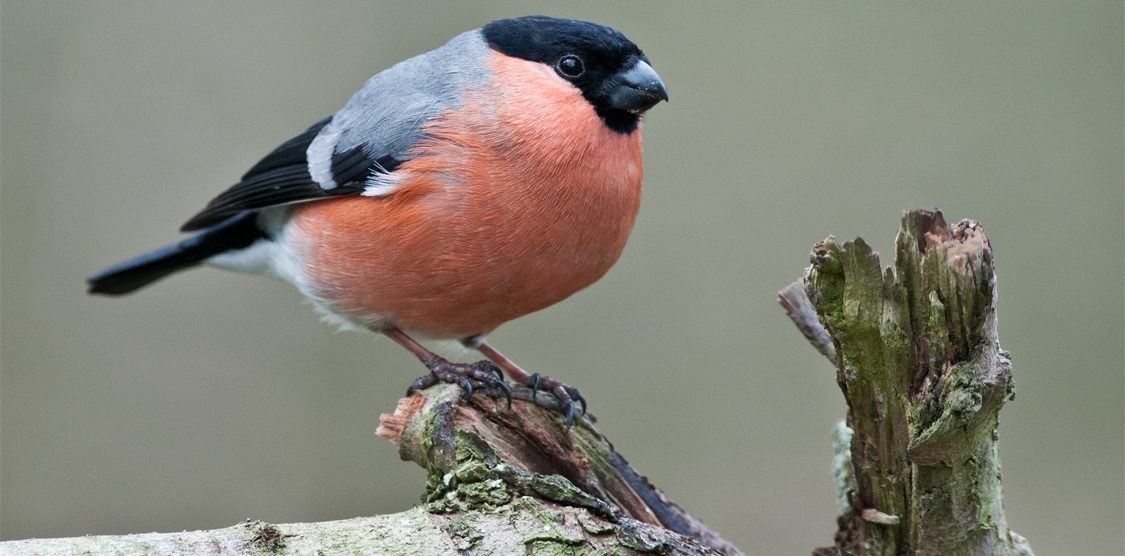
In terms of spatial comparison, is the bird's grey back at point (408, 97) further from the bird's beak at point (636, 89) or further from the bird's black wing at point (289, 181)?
the bird's beak at point (636, 89)

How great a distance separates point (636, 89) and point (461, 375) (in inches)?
46.6

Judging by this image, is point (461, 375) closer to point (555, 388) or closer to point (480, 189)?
point (555, 388)

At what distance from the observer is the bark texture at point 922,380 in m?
2.50

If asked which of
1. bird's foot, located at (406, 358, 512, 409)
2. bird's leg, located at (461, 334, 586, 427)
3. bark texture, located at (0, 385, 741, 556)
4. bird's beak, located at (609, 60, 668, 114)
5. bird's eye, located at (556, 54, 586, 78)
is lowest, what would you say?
bark texture, located at (0, 385, 741, 556)

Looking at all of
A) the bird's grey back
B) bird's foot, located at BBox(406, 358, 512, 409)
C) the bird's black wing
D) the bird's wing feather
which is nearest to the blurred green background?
the bird's black wing

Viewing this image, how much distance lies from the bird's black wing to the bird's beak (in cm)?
83

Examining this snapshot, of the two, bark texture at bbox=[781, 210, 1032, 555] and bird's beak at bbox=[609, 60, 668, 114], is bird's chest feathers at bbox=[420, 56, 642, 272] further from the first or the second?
bark texture at bbox=[781, 210, 1032, 555]

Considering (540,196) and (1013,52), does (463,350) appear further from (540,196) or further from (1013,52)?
(1013,52)

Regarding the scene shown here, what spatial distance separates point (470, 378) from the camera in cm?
352

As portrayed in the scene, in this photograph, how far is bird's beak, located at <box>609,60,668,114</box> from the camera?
146 inches

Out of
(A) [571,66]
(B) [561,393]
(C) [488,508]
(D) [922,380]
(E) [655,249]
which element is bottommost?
(C) [488,508]

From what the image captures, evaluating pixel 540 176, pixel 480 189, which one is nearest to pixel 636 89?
pixel 540 176

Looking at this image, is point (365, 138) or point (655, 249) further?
point (655, 249)

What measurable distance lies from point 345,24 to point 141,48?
1.30 metres
